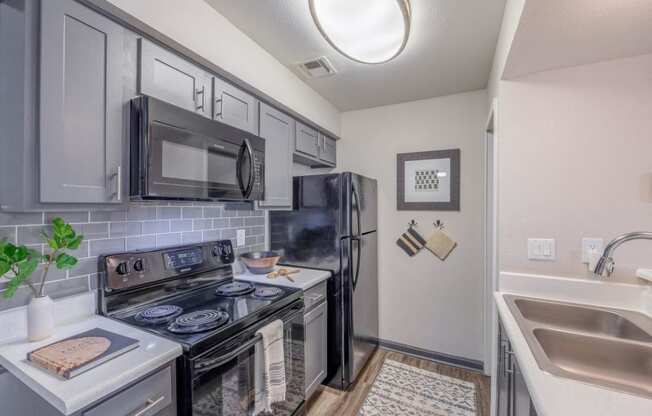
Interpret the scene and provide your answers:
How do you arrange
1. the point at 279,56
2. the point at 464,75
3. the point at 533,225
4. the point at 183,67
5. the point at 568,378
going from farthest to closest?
1. the point at 464,75
2. the point at 279,56
3. the point at 533,225
4. the point at 183,67
5. the point at 568,378

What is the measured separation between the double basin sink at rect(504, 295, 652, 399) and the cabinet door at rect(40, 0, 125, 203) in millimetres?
1635

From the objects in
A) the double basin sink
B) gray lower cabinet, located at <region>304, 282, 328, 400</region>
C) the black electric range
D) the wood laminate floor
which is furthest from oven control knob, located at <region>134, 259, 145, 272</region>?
the double basin sink

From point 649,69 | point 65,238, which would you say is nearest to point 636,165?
point 649,69

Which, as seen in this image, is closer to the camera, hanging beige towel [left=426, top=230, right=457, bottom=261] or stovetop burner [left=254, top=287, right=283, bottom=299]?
stovetop burner [left=254, top=287, right=283, bottom=299]

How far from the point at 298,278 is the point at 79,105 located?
1.45 metres

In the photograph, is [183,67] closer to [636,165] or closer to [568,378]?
[568,378]

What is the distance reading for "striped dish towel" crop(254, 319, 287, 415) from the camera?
137 cm

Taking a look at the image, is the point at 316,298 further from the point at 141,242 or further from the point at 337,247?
the point at 141,242

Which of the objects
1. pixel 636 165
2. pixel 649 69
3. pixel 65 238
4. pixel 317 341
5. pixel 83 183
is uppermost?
pixel 649 69

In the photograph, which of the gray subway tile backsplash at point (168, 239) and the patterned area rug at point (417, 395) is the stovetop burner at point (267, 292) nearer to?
the gray subway tile backsplash at point (168, 239)

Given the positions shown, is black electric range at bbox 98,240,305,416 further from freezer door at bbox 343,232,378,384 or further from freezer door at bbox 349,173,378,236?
freezer door at bbox 349,173,378,236

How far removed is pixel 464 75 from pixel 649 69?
102cm

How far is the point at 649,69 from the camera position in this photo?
134cm

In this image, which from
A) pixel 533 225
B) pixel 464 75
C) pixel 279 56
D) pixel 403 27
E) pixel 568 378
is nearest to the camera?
pixel 568 378
